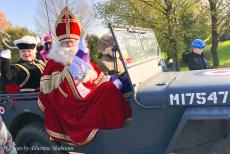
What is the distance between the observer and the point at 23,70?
5449mm

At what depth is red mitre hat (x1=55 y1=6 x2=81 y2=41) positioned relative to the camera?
14.9ft

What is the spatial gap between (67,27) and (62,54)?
33 cm

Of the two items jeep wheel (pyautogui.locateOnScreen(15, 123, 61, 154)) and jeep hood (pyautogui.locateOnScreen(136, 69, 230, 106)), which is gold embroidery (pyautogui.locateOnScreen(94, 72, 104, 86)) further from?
jeep wheel (pyautogui.locateOnScreen(15, 123, 61, 154))

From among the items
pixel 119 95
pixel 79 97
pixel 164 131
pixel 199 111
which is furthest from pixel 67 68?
pixel 199 111

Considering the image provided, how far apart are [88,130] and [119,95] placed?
50cm

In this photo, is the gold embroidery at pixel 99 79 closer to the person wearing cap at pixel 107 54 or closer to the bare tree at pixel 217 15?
the person wearing cap at pixel 107 54

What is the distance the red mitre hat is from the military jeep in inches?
23.4

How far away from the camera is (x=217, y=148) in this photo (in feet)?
12.6

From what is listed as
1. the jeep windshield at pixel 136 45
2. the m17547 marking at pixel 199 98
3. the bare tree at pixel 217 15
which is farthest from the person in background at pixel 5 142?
the bare tree at pixel 217 15

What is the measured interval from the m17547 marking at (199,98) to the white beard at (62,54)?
1.31 meters

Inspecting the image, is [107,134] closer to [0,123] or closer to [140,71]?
[140,71]

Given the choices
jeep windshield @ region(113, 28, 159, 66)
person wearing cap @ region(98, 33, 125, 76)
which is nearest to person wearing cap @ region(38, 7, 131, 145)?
person wearing cap @ region(98, 33, 125, 76)

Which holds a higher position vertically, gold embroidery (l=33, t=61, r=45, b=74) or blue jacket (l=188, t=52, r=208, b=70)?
gold embroidery (l=33, t=61, r=45, b=74)

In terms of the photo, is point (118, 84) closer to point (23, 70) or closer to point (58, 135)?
point (58, 135)
